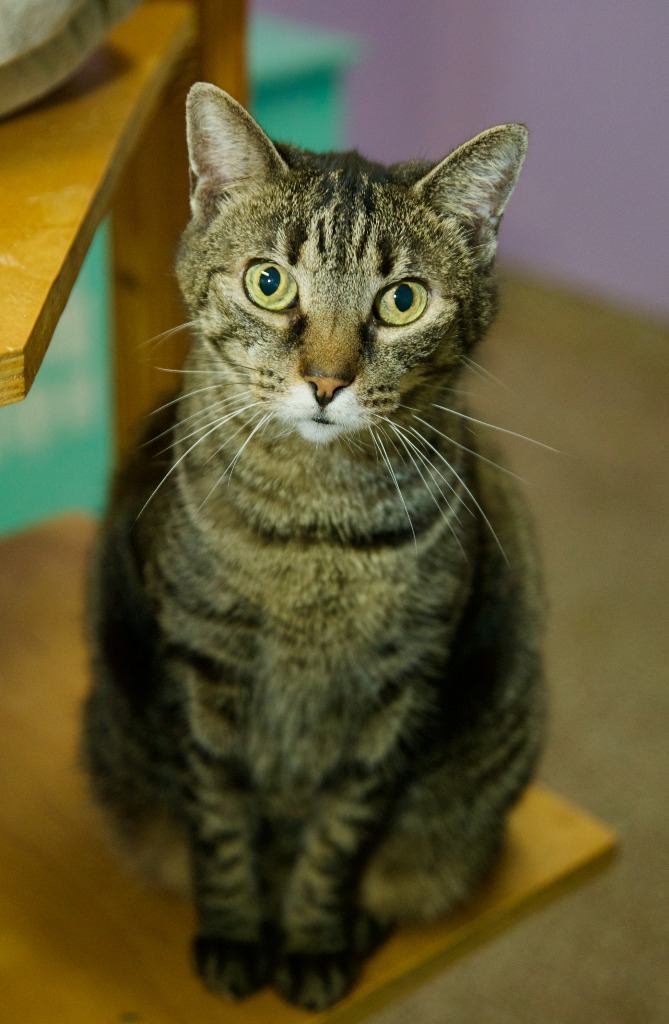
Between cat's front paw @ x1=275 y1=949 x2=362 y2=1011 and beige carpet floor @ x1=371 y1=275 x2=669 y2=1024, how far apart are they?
1.74ft

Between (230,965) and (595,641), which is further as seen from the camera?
(595,641)

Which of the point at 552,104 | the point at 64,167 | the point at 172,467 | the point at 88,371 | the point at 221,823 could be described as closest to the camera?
the point at 64,167

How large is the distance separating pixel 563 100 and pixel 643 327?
65 centimetres

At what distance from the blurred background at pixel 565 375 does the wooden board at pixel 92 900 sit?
48 cm

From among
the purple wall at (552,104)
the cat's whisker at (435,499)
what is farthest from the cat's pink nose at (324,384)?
the purple wall at (552,104)

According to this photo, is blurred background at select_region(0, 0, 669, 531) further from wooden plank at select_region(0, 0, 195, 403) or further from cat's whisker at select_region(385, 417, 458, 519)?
cat's whisker at select_region(385, 417, 458, 519)

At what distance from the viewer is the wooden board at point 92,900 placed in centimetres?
89

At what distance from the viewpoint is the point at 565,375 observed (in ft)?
10.3

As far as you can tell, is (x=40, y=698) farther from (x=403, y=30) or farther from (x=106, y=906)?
(x=403, y=30)

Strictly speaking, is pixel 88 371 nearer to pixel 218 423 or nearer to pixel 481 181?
pixel 218 423

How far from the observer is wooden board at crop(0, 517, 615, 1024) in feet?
2.93

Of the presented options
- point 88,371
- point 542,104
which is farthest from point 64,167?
point 542,104

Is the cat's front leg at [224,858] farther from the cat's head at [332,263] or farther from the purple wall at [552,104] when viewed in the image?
the purple wall at [552,104]

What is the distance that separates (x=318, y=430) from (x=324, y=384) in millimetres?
46
